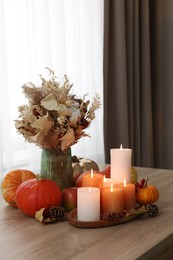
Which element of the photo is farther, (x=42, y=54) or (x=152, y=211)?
(x=42, y=54)

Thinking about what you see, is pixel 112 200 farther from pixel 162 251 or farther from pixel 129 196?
pixel 162 251

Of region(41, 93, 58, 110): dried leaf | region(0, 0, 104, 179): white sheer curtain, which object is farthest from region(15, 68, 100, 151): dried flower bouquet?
region(0, 0, 104, 179): white sheer curtain

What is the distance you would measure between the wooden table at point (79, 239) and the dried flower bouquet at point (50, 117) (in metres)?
0.24

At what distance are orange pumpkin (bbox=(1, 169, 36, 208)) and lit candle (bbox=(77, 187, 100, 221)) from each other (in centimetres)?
24

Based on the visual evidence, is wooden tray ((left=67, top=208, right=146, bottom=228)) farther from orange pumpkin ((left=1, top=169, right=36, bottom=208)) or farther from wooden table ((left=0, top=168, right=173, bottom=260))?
orange pumpkin ((left=1, top=169, right=36, bottom=208))

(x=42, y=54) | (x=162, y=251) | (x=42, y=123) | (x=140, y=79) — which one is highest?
(x=42, y=54)

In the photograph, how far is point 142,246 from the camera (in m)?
0.98

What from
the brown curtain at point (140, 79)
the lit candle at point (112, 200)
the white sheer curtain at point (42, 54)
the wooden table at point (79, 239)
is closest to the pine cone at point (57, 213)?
the wooden table at point (79, 239)

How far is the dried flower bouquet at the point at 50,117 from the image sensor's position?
3.94 ft

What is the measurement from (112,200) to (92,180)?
0.12 metres

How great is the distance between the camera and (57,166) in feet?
4.29

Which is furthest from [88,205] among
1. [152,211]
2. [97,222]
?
[152,211]

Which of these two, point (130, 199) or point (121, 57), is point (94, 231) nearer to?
point (130, 199)

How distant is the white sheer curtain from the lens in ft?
6.75
